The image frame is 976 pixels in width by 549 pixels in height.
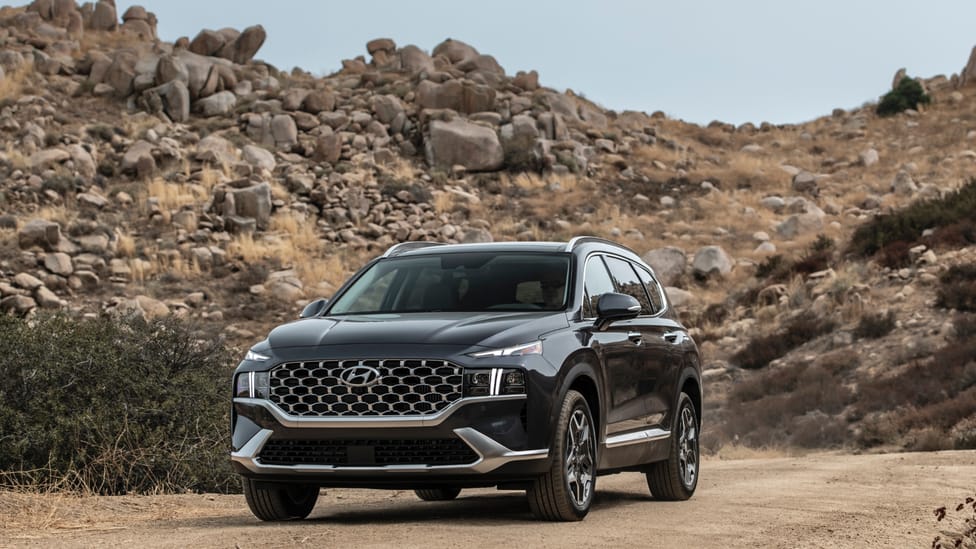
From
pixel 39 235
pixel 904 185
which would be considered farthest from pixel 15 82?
pixel 904 185

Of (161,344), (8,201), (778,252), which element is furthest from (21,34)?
(161,344)

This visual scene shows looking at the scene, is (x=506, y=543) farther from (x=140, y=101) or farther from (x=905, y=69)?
(x=905, y=69)

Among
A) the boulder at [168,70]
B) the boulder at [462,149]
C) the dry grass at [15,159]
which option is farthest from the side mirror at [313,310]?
the boulder at [168,70]

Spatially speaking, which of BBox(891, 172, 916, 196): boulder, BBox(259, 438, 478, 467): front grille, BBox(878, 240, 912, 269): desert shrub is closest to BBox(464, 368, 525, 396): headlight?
BBox(259, 438, 478, 467): front grille

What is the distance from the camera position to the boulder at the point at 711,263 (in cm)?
3406

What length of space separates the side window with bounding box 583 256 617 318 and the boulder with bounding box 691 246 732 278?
80.9 feet

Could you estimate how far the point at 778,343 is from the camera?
28.2 meters

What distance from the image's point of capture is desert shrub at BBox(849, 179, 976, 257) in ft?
104

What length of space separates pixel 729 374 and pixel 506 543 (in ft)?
69.5

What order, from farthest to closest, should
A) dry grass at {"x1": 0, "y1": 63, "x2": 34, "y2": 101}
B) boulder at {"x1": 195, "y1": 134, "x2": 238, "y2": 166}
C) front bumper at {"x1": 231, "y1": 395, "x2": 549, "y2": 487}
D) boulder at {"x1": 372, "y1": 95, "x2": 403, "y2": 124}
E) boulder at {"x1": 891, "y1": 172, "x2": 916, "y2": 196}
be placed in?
1. boulder at {"x1": 372, "y1": 95, "x2": 403, "y2": 124}
2. boulder at {"x1": 891, "y1": 172, "x2": 916, "y2": 196}
3. dry grass at {"x1": 0, "y1": 63, "x2": 34, "y2": 101}
4. boulder at {"x1": 195, "y1": 134, "x2": 238, "y2": 166}
5. front bumper at {"x1": 231, "y1": 395, "x2": 549, "y2": 487}

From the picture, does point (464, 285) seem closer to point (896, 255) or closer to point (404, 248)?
point (404, 248)

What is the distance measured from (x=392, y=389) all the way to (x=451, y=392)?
339 millimetres

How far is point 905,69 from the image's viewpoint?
63188mm

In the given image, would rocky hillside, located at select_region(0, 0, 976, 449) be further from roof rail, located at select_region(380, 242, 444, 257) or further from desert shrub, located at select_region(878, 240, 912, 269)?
roof rail, located at select_region(380, 242, 444, 257)
